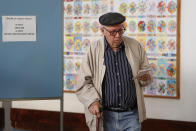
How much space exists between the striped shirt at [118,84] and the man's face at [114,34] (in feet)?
0.31

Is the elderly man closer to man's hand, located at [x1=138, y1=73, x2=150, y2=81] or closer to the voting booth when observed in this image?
man's hand, located at [x1=138, y1=73, x2=150, y2=81]

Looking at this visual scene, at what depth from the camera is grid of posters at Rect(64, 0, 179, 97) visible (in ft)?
7.81

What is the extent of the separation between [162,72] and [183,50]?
1.07 feet

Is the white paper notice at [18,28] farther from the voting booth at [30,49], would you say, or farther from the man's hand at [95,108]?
the man's hand at [95,108]

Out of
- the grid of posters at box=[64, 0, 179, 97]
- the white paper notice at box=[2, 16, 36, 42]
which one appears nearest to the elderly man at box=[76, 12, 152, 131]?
the white paper notice at box=[2, 16, 36, 42]

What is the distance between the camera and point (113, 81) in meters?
1.65

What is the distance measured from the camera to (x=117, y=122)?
5.50 ft

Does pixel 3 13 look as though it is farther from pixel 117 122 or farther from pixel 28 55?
pixel 117 122

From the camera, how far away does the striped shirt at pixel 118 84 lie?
1646 millimetres

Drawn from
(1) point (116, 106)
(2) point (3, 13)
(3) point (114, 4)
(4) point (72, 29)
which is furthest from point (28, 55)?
(3) point (114, 4)

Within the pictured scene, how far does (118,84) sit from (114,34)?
38cm

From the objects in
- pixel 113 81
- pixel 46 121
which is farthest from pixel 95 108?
pixel 46 121

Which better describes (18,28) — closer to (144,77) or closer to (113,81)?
(113,81)

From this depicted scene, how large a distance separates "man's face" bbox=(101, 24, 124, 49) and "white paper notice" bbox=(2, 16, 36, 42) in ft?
1.84
